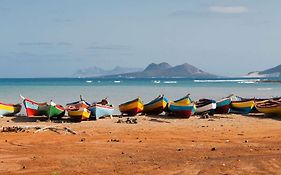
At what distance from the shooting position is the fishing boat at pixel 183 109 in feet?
65.8

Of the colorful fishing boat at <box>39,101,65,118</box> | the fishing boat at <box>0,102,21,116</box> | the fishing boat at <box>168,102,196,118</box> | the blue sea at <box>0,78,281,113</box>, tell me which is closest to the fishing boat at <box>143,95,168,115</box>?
the fishing boat at <box>168,102,196,118</box>

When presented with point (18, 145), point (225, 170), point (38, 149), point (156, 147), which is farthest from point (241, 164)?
point (18, 145)

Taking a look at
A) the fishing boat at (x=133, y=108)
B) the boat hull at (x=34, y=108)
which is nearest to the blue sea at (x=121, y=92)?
the fishing boat at (x=133, y=108)

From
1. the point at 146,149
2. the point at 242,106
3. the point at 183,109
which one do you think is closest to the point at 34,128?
the point at 146,149

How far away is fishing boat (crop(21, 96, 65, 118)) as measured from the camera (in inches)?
752

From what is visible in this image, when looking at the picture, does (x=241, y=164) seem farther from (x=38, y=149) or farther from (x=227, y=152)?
(x=38, y=149)

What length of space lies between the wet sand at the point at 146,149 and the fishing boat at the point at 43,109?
85 cm

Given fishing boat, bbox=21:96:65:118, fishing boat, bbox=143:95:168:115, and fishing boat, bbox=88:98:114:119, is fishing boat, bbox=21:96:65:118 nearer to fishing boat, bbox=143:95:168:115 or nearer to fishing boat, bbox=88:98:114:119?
fishing boat, bbox=88:98:114:119

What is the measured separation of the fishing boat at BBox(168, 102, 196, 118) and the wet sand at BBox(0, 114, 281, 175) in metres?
1.76

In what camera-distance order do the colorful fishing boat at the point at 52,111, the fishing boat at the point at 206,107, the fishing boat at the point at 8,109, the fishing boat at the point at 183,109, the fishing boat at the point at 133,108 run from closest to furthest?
the colorful fishing boat at the point at 52,111 < the fishing boat at the point at 183,109 < the fishing boat at the point at 8,109 < the fishing boat at the point at 133,108 < the fishing boat at the point at 206,107

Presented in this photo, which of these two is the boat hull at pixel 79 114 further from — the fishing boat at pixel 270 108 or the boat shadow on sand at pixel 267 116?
the fishing boat at pixel 270 108

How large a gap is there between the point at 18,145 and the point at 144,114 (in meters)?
9.34

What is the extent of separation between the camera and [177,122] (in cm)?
1867

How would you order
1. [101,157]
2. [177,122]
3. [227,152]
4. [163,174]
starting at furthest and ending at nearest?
1. [177,122]
2. [227,152]
3. [101,157]
4. [163,174]
